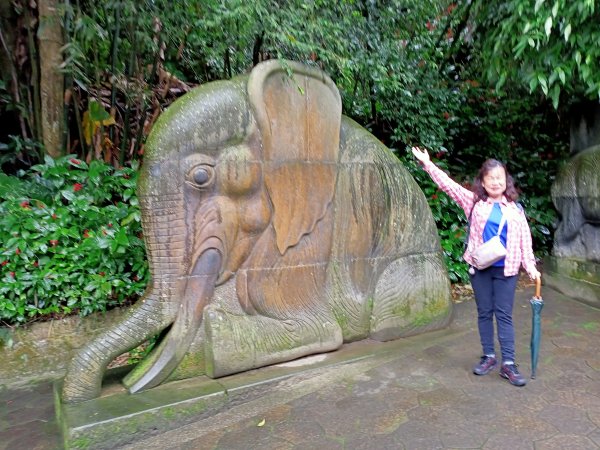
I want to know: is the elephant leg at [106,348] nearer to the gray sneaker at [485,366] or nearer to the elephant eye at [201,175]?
the elephant eye at [201,175]

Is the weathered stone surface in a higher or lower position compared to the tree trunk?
lower

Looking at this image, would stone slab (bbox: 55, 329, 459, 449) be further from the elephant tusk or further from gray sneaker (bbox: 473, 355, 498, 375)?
gray sneaker (bbox: 473, 355, 498, 375)

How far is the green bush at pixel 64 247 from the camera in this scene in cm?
375

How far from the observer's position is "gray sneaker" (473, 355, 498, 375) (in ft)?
10.2

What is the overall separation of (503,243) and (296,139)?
142 centimetres

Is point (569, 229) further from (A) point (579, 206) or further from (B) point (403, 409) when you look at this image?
(B) point (403, 409)

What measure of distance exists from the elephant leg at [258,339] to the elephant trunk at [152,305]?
0.28 m

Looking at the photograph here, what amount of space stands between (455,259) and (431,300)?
1.79 metres

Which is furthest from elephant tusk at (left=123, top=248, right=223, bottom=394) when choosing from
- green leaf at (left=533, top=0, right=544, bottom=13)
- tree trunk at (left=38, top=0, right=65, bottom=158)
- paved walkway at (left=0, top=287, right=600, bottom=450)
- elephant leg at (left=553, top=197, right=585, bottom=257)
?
elephant leg at (left=553, top=197, right=585, bottom=257)

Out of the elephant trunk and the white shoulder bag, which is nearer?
the elephant trunk

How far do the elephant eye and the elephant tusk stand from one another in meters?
0.40

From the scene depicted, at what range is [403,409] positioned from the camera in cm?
274

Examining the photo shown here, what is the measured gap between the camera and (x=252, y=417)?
2738 mm

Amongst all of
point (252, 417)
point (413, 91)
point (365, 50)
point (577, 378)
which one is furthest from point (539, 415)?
point (413, 91)
